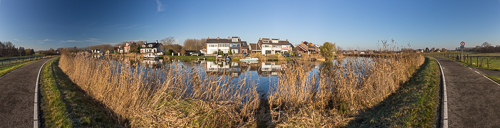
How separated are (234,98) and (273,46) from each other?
6419 cm

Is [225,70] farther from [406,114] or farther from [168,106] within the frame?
[406,114]

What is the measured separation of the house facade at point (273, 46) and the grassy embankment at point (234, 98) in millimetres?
58794

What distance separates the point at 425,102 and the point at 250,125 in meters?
6.55

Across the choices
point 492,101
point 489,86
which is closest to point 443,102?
point 492,101

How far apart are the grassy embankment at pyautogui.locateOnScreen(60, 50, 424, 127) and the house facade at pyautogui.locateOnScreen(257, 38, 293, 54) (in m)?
58.8

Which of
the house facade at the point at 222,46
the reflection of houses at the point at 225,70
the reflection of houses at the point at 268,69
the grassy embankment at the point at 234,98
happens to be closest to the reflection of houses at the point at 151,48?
the house facade at the point at 222,46

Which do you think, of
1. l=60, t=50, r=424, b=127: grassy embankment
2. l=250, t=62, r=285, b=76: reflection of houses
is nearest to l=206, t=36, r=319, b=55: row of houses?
l=250, t=62, r=285, b=76: reflection of houses

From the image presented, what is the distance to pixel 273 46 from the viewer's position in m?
71.2

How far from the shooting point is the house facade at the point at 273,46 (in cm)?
7027

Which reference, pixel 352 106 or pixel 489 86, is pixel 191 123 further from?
pixel 489 86

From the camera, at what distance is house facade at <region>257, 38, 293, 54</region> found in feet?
231

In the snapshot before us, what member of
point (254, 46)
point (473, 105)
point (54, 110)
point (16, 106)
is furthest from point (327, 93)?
point (254, 46)

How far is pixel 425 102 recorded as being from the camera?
8062 millimetres

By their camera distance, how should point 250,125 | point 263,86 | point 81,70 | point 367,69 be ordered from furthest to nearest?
point 263,86 → point 81,70 → point 367,69 → point 250,125
